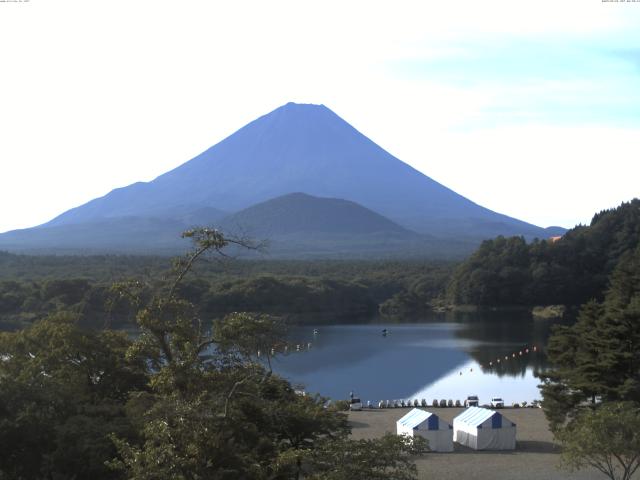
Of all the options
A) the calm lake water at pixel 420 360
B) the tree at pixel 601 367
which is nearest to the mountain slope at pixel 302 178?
the calm lake water at pixel 420 360

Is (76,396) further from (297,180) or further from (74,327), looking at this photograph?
(297,180)

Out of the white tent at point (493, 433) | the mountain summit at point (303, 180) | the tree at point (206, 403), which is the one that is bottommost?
the white tent at point (493, 433)

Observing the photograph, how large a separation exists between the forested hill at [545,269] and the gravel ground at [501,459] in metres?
28.2

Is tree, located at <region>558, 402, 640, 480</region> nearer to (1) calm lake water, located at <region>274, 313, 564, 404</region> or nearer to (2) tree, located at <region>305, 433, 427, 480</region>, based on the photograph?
(2) tree, located at <region>305, 433, 427, 480</region>

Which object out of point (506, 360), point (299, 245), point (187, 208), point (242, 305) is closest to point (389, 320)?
point (242, 305)

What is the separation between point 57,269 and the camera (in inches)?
1973

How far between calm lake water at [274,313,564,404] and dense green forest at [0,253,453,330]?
426cm

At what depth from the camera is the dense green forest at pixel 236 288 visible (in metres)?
34.5

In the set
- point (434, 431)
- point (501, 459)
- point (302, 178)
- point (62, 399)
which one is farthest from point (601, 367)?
point (302, 178)

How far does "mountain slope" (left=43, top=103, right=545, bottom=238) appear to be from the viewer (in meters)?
118

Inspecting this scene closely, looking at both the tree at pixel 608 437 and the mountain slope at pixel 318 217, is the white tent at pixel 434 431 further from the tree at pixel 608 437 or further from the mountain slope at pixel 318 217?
the mountain slope at pixel 318 217

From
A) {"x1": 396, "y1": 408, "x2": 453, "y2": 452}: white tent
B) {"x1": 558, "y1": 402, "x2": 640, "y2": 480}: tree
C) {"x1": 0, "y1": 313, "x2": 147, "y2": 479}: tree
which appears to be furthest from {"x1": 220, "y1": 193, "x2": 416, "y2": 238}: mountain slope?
{"x1": 558, "y1": 402, "x2": 640, "y2": 480}: tree

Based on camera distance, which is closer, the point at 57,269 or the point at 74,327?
the point at 74,327

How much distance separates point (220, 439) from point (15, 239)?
105 meters
